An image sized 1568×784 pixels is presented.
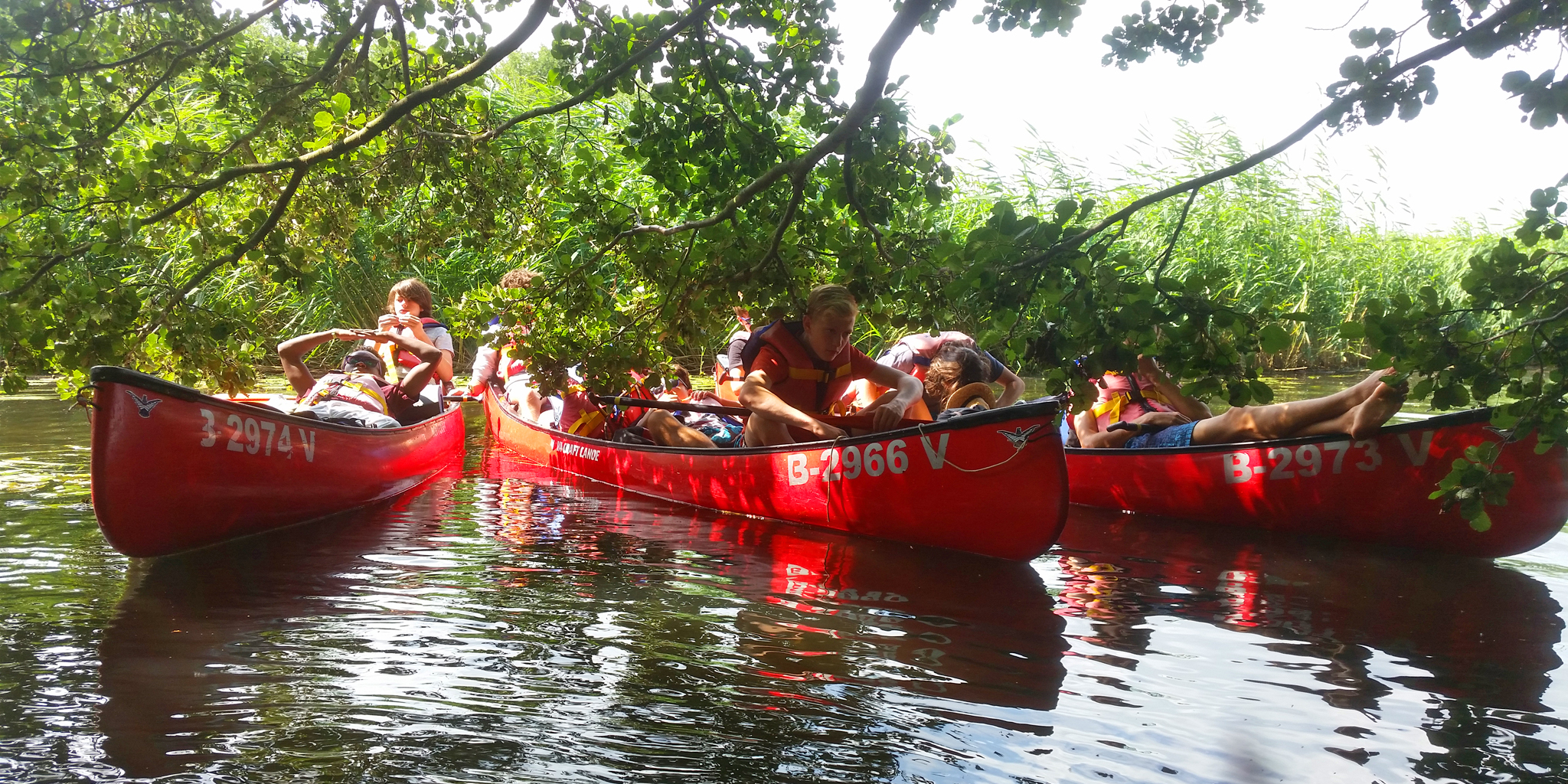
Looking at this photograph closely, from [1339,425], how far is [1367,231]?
11808 millimetres

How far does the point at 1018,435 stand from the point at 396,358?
18.1ft

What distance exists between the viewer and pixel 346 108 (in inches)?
188

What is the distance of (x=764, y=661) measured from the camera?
3.37 m

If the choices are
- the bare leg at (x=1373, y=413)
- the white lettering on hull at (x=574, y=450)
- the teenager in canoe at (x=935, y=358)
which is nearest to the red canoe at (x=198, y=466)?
the white lettering on hull at (x=574, y=450)

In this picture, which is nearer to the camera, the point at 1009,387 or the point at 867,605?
the point at 867,605

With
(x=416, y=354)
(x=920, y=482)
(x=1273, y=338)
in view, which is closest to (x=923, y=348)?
(x=920, y=482)

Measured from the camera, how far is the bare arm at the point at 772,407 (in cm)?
591

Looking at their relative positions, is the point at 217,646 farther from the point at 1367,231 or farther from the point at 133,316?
the point at 1367,231

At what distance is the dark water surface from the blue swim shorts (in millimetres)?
766

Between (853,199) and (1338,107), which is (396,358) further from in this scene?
(1338,107)

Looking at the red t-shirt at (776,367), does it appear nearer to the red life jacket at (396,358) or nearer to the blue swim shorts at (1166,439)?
the blue swim shorts at (1166,439)

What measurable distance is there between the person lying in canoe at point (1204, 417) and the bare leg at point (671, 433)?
2.55 metres

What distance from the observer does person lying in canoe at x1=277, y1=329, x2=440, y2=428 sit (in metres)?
6.37

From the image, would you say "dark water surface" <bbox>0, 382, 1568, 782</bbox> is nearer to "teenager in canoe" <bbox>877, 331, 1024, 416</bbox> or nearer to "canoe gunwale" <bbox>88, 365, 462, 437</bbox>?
"canoe gunwale" <bbox>88, 365, 462, 437</bbox>
